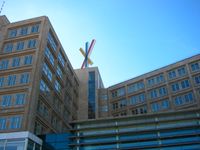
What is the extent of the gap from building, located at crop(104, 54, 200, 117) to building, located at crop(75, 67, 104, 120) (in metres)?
3.98

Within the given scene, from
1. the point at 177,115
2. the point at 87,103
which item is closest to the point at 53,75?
the point at 87,103

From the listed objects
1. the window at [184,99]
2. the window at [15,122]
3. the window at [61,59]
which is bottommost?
the window at [15,122]

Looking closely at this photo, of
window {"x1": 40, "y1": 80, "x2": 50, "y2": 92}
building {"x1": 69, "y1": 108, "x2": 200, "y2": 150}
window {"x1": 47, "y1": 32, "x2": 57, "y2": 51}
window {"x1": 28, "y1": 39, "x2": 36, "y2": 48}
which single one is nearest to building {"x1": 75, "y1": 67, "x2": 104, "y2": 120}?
window {"x1": 47, "y1": 32, "x2": 57, "y2": 51}

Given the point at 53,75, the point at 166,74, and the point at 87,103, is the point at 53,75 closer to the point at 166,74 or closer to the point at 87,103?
the point at 87,103

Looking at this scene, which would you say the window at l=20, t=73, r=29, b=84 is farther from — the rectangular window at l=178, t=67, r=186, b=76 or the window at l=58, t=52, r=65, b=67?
the rectangular window at l=178, t=67, r=186, b=76

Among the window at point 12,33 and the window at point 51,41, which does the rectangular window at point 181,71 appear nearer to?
the window at point 51,41

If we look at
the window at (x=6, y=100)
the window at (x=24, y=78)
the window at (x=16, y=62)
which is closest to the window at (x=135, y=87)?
the window at (x=16, y=62)

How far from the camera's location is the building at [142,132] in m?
33.2

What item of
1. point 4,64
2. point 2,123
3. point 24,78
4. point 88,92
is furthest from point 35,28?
point 88,92

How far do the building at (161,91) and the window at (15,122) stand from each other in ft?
105

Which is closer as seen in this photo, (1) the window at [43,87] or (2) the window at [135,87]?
(1) the window at [43,87]

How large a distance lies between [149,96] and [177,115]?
96.5ft

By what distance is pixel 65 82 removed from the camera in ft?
194

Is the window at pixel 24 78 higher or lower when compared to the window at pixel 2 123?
higher
